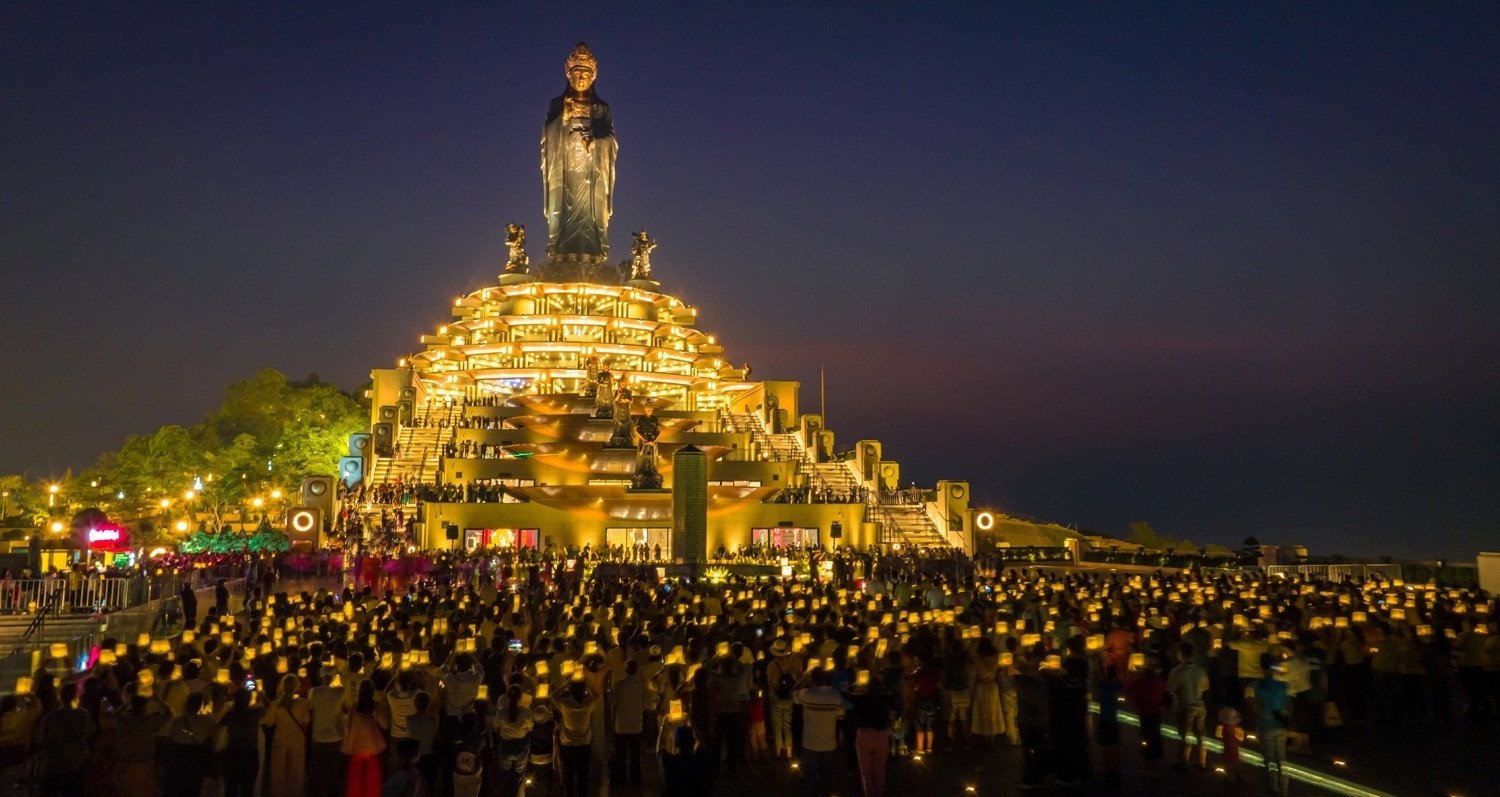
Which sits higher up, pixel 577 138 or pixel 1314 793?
pixel 577 138

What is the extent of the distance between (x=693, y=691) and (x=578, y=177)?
62.3 metres

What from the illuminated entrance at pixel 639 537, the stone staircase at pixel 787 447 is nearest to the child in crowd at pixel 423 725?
the illuminated entrance at pixel 639 537

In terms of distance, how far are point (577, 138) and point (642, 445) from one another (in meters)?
32.9

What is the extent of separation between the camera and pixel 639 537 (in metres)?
45.6

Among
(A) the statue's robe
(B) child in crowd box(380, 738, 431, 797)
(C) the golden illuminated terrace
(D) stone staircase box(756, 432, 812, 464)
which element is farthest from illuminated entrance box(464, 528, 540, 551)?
(B) child in crowd box(380, 738, 431, 797)

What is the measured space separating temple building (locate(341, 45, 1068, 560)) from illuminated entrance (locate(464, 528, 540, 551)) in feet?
0.22

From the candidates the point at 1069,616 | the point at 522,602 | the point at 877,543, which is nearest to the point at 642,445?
the point at 877,543

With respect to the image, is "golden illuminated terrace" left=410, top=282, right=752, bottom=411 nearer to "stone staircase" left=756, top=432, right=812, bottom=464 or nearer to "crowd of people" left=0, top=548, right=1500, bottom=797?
"stone staircase" left=756, top=432, right=812, bottom=464

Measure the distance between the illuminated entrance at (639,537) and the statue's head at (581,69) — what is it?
36323 mm

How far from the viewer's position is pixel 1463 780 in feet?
43.7

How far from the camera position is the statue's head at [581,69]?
72.2m

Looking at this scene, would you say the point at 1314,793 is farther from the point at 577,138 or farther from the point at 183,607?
the point at 577,138

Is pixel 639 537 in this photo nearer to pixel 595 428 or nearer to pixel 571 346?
pixel 595 428

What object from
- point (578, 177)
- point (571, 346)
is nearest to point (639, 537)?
point (571, 346)
